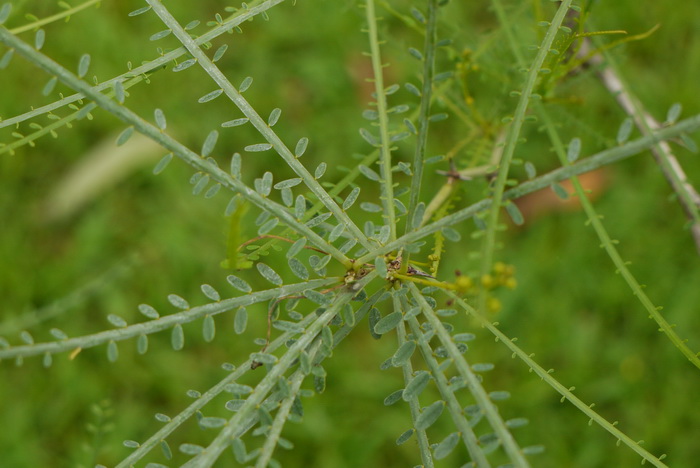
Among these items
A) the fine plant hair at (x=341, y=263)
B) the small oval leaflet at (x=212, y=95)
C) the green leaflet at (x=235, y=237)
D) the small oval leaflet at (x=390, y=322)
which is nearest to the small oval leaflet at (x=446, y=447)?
the fine plant hair at (x=341, y=263)

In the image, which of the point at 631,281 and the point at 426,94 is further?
the point at 631,281

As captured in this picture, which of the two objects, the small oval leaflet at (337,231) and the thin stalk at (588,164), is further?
the small oval leaflet at (337,231)

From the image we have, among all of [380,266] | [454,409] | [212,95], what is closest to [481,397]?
[454,409]

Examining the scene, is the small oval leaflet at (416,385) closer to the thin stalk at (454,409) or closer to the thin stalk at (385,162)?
the thin stalk at (454,409)

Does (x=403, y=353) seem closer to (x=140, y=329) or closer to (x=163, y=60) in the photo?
(x=140, y=329)

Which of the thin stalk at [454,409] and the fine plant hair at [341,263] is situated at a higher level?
the fine plant hair at [341,263]

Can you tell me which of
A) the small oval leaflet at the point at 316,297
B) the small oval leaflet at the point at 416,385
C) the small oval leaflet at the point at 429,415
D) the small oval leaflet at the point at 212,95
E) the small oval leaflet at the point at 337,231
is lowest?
the small oval leaflet at the point at 429,415
